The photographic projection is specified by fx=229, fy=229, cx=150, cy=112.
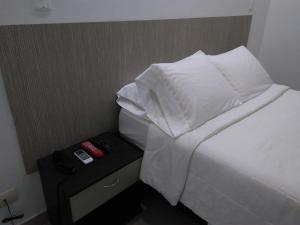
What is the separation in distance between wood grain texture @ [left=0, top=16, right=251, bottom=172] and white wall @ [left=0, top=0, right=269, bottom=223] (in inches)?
1.4

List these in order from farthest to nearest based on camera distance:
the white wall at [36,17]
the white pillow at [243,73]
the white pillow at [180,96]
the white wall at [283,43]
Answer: the white wall at [283,43]
the white pillow at [243,73]
the white pillow at [180,96]
the white wall at [36,17]

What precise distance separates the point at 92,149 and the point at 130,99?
40 centimetres

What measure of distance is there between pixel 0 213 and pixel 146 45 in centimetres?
134

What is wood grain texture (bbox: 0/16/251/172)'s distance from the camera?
1089 mm

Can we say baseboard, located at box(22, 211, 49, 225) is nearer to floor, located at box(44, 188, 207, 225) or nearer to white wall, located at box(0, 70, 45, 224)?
white wall, located at box(0, 70, 45, 224)

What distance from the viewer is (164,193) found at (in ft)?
4.26

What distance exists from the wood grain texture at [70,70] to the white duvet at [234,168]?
44 cm

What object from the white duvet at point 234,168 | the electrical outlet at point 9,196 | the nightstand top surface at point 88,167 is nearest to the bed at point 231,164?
the white duvet at point 234,168

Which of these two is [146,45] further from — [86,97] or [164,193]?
[164,193]

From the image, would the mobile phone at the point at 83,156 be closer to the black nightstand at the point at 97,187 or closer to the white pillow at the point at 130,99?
the black nightstand at the point at 97,187

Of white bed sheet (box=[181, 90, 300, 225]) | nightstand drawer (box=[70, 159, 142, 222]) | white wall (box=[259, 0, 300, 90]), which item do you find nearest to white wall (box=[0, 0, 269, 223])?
nightstand drawer (box=[70, 159, 142, 222])

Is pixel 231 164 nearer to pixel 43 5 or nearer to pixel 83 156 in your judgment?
pixel 83 156

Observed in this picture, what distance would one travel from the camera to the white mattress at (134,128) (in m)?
1.40

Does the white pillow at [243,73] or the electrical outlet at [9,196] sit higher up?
the white pillow at [243,73]
